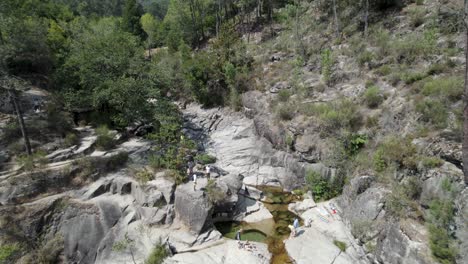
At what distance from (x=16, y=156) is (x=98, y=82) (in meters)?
8.41

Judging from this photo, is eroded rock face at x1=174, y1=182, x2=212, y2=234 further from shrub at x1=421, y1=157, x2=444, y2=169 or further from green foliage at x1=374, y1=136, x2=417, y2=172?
shrub at x1=421, y1=157, x2=444, y2=169

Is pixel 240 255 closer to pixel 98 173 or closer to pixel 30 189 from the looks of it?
pixel 98 173

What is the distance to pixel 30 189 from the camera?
623 inches

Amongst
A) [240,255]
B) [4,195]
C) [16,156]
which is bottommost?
[240,255]

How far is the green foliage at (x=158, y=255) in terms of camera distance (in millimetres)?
13311

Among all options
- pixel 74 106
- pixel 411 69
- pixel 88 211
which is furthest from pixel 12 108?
pixel 411 69

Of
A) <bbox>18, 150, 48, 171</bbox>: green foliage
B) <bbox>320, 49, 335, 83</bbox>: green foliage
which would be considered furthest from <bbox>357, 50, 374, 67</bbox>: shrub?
<bbox>18, 150, 48, 171</bbox>: green foliage

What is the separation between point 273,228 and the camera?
16516mm

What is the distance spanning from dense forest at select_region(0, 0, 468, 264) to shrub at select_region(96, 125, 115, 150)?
11 centimetres

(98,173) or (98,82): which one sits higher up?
(98,82)

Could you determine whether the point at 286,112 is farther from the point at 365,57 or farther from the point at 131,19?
the point at 131,19

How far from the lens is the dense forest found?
13328mm

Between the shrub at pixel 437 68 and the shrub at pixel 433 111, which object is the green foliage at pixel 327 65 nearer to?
the shrub at pixel 437 68

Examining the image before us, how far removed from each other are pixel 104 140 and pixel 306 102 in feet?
56.7
